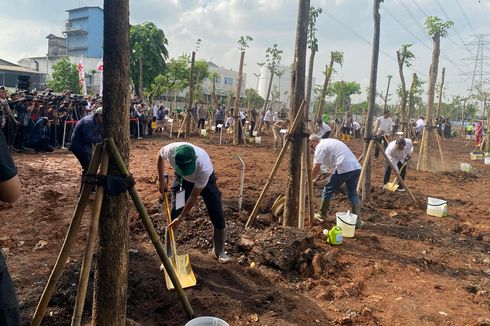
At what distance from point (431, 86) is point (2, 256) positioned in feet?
49.2

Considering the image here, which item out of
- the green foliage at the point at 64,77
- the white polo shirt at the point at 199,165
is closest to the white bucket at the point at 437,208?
the white polo shirt at the point at 199,165

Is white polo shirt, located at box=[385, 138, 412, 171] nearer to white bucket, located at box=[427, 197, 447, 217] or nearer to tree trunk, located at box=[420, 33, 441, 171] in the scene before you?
white bucket, located at box=[427, 197, 447, 217]

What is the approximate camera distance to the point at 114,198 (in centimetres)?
281

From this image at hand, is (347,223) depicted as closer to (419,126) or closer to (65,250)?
(65,250)

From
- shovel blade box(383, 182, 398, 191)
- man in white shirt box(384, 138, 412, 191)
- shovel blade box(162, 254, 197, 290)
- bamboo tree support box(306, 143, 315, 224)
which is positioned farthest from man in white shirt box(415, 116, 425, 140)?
shovel blade box(162, 254, 197, 290)

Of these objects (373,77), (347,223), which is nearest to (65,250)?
(347,223)

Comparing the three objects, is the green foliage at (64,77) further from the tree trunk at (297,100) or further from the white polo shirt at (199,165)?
the white polo shirt at (199,165)

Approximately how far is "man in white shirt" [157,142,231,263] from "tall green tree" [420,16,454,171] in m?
11.4

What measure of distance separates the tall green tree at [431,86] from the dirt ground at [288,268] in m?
6.06

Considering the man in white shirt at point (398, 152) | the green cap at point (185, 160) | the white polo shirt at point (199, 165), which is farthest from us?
the man in white shirt at point (398, 152)

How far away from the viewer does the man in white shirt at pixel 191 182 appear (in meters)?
4.02

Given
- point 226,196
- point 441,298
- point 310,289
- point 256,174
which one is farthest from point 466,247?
point 256,174

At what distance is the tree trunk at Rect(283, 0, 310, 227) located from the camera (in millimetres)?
5832

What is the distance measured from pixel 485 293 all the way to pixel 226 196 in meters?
4.79
